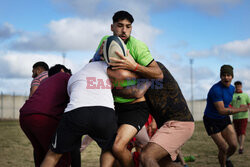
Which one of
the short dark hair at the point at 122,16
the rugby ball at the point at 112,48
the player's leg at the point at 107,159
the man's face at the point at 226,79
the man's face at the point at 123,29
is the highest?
the short dark hair at the point at 122,16

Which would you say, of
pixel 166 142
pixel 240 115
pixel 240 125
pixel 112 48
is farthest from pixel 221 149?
pixel 240 115

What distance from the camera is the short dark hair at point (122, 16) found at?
14.8 ft

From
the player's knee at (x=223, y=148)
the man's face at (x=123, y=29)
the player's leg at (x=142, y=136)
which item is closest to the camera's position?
the man's face at (x=123, y=29)

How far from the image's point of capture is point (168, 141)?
169 inches

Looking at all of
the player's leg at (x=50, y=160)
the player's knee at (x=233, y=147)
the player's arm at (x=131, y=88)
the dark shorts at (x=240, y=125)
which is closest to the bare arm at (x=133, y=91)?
the player's arm at (x=131, y=88)

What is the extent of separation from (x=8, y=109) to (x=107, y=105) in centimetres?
2925

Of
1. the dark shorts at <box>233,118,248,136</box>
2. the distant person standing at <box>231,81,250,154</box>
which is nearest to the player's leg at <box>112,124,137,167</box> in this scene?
the distant person standing at <box>231,81,250,154</box>

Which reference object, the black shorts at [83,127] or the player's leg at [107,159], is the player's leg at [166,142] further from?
the black shorts at [83,127]

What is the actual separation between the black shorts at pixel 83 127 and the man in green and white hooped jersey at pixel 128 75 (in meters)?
0.37

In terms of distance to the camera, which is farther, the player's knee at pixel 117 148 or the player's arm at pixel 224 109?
the player's arm at pixel 224 109

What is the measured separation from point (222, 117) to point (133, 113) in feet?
11.9

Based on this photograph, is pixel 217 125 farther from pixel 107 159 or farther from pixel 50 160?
pixel 50 160

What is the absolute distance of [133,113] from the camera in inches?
171

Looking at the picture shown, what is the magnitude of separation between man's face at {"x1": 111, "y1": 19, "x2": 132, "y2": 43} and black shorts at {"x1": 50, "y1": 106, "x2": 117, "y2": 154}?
1183 millimetres
